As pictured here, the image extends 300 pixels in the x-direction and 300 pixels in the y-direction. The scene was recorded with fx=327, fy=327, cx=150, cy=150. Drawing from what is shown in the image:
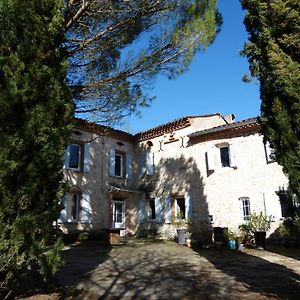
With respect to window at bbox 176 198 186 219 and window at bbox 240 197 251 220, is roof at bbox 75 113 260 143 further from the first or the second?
window at bbox 176 198 186 219

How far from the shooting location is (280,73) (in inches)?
202

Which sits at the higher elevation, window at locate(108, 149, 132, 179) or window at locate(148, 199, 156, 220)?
window at locate(108, 149, 132, 179)

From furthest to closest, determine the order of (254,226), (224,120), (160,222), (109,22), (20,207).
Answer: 1. (224,120)
2. (160,222)
3. (254,226)
4. (109,22)
5. (20,207)

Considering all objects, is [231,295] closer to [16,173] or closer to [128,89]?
[16,173]

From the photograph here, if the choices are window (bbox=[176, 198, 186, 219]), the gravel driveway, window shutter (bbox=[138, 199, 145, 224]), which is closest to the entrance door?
window shutter (bbox=[138, 199, 145, 224])

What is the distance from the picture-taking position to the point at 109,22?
9328mm

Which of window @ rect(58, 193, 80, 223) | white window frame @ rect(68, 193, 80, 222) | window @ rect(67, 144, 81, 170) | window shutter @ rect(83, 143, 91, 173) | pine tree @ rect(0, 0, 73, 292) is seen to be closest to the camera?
pine tree @ rect(0, 0, 73, 292)

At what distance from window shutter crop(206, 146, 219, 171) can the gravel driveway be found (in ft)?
19.8

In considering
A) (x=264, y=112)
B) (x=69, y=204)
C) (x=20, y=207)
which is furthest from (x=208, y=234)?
(x=20, y=207)

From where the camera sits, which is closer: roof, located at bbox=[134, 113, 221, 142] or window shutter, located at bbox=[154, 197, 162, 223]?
roof, located at bbox=[134, 113, 221, 142]

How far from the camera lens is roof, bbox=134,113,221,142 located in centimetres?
1855

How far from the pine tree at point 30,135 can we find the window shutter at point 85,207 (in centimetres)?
1193

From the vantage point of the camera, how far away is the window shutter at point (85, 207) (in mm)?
17172

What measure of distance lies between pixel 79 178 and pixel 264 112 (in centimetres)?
1335
